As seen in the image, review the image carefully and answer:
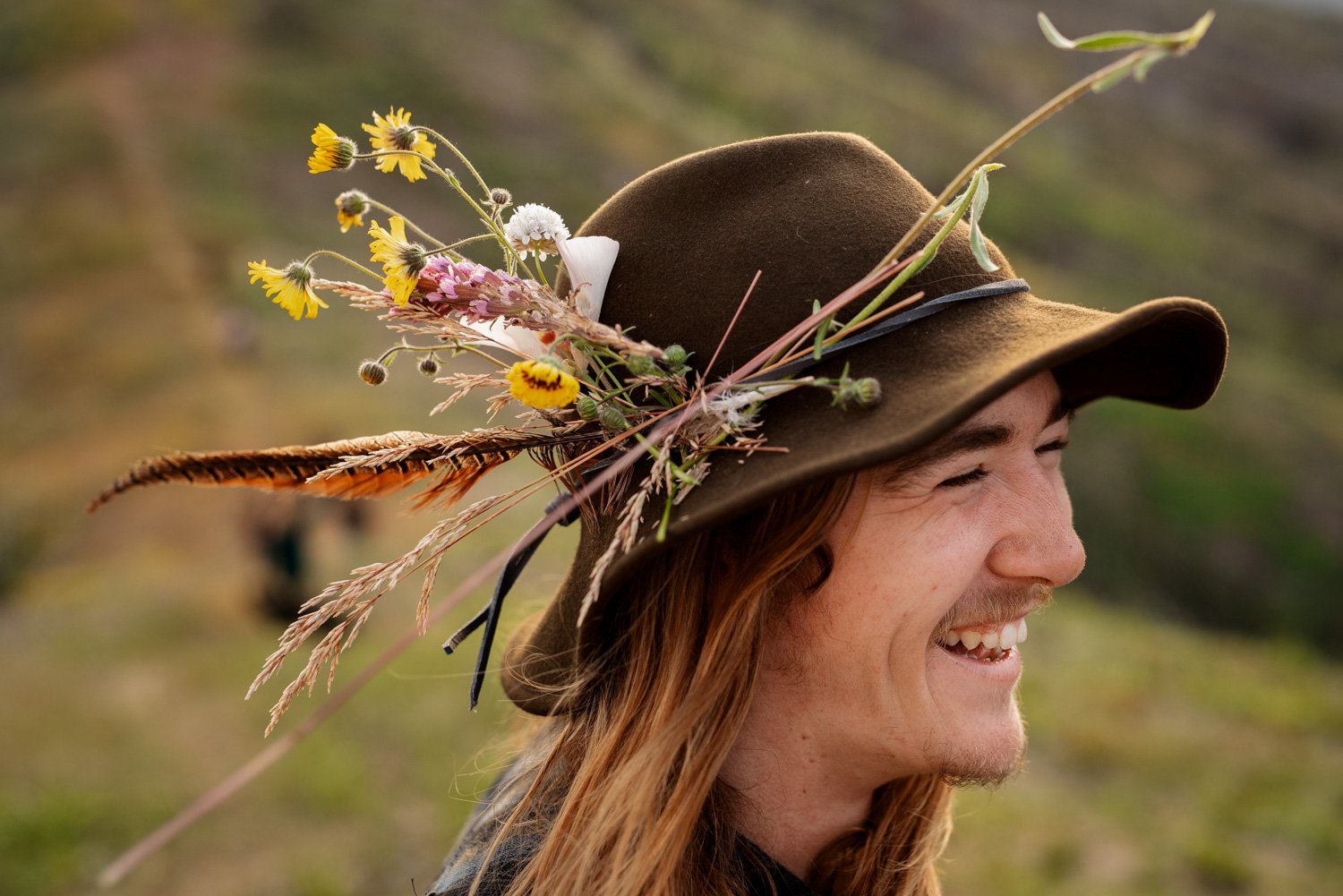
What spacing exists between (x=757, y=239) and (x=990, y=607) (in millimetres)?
A: 674

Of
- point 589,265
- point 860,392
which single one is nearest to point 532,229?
point 589,265

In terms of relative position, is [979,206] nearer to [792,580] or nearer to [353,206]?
[792,580]

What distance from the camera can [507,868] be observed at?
1.69 metres

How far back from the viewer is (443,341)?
64.2 inches

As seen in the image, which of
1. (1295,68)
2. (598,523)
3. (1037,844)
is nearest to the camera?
(598,523)

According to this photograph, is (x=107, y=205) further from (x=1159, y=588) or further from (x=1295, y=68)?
(x=1295, y=68)

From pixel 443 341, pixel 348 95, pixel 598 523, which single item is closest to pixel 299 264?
pixel 443 341

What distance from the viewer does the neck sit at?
5.95 ft

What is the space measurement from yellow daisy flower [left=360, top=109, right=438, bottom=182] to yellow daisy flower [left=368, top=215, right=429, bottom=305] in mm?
96

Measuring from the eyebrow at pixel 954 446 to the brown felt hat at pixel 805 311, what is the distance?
142 millimetres

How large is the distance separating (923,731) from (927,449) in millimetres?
434

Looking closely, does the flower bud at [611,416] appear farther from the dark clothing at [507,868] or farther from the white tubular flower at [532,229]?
the dark clothing at [507,868]

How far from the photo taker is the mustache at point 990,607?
170 cm

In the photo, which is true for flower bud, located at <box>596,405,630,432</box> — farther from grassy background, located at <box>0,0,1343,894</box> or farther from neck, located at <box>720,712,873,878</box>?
grassy background, located at <box>0,0,1343,894</box>
